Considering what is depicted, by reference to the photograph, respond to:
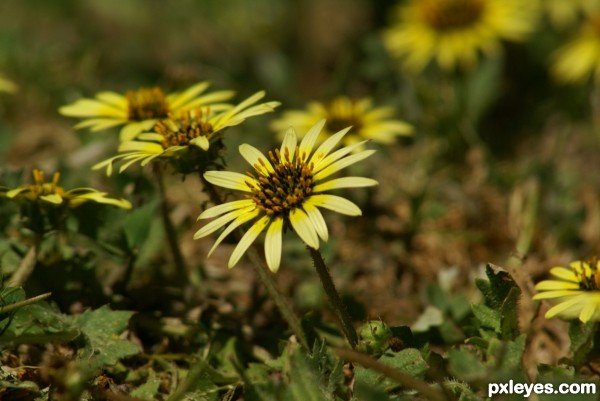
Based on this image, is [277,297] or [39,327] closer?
[39,327]

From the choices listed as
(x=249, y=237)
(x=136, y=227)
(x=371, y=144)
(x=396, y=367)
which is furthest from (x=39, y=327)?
(x=371, y=144)

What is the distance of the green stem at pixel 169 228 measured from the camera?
2891 mm

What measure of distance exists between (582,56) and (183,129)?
316 cm

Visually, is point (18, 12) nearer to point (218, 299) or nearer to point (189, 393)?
point (218, 299)

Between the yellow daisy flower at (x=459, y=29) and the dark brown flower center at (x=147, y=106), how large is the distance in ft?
7.84

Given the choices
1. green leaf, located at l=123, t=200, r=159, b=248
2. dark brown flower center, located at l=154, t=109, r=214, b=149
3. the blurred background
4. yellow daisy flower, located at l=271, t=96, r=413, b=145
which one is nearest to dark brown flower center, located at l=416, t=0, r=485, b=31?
the blurred background

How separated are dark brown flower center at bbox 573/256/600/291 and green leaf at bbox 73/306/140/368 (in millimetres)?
1523

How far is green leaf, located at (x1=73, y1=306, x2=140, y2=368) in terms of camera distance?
2.41 metres

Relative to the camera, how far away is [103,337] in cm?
246

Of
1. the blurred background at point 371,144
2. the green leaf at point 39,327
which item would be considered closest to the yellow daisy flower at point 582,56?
the blurred background at point 371,144

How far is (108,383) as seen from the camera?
248cm

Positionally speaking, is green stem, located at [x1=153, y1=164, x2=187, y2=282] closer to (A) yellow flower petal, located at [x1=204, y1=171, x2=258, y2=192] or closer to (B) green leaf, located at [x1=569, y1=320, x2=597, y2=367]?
(A) yellow flower petal, located at [x1=204, y1=171, x2=258, y2=192]

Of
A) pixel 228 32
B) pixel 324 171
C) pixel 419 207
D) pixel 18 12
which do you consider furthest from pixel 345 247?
pixel 18 12

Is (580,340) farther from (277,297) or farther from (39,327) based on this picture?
(39,327)
